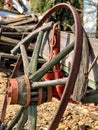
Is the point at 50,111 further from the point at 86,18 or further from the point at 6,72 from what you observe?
the point at 86,18

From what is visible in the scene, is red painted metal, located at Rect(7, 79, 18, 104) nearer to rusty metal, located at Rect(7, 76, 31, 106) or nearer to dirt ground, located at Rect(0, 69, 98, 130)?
rusty metal, located at Rect(7, 76, 31, 106)

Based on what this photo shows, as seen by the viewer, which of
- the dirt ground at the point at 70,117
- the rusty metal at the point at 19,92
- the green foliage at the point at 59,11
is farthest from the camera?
the green foliage at the point at 59,11

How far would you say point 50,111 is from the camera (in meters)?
4.84

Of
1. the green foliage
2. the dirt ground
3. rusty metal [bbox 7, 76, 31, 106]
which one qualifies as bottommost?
the dirt ground

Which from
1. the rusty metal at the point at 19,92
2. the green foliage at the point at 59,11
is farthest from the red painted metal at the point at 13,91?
the green foliage at the point at 59,11

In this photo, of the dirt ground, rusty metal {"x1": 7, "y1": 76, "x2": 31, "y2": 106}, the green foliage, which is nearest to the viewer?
rusty metal {"x1": 7, "y1": 76, "x2": 31, "y2": 106}

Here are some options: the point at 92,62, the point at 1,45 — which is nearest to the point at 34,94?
the point at 92,62

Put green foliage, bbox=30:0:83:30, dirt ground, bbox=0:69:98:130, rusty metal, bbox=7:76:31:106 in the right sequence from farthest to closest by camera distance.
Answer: green foliage, bbox=30:0:83:30
dirt ground, bbox=0:69:98:130
rusty metal, bbox=7:76:31:106

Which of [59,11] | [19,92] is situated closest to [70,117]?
[19,92]

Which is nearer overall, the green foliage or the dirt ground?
the dirt ground

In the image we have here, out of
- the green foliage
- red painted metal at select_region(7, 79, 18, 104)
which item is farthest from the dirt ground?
the green foliage

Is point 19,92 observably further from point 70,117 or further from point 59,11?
point 59,11

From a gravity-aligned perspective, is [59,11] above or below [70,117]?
above

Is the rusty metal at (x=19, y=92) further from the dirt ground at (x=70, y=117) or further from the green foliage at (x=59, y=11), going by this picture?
the green foliage at (x=59, y=11)
